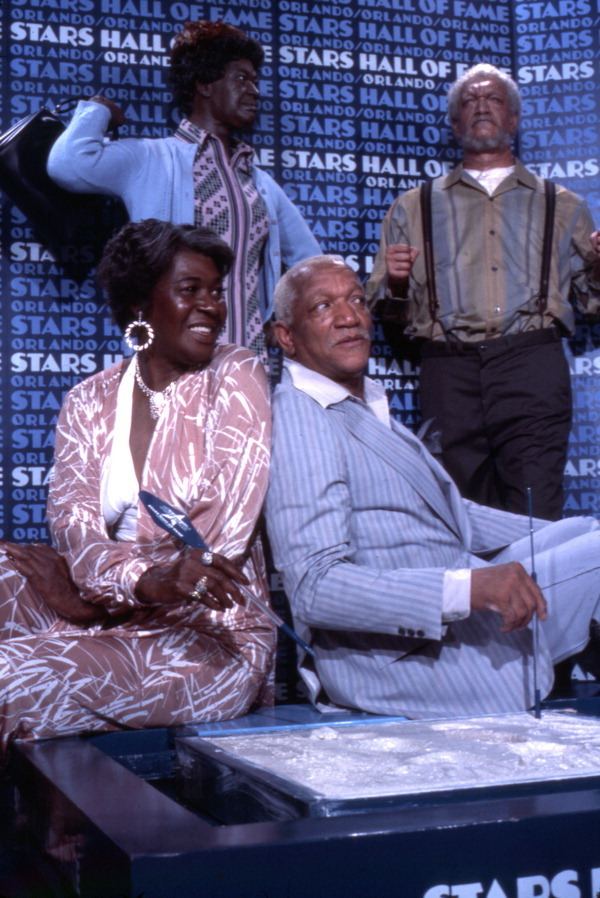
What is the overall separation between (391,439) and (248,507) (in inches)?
13.5

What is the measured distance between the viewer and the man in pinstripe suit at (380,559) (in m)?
2.08

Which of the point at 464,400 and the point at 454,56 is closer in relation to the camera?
the point at 464,400

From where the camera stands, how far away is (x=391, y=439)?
2.41m

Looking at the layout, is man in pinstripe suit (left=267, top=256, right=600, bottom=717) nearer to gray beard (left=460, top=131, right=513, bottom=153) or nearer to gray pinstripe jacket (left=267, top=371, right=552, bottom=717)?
gray pinstripe jacket (left=267, top=371, right=552, bottom=717)

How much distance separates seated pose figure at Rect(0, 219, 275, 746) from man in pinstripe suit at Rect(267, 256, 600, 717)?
0.11 metres

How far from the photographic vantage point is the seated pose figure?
83.4 inches

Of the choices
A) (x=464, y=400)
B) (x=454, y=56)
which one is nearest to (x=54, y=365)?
(x=464, y=400)

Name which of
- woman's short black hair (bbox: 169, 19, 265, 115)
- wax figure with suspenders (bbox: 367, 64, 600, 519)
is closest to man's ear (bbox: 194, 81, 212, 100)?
woman's short black hair (bbox: 169, 19, 265, 115)

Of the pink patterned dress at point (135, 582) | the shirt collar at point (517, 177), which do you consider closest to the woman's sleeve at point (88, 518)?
the pink patterned dress at point (135, 582)

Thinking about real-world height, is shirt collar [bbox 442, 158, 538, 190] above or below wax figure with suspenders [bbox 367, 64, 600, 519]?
above

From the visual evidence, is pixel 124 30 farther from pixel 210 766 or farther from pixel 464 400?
pixel 210 766

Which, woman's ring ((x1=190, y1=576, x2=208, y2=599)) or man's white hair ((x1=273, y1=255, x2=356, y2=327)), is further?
man's white hair ((x1=273, y1=255, x2=356, y2=327))

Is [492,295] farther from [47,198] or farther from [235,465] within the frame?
[235,465]

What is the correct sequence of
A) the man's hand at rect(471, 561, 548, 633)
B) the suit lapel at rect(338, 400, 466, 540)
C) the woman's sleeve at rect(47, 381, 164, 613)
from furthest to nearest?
the suit lapel at rect(338, 400, 466, 540) < the woman's sleeve at rect(47, 381, 164, 613) < the man's hand at rect(471, 561, 548, 633)
